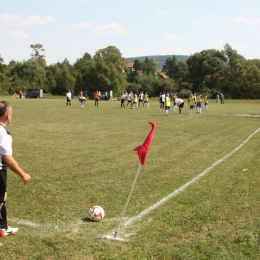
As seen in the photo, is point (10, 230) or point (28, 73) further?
point (28, 73)

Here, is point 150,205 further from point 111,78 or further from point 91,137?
point 111,78

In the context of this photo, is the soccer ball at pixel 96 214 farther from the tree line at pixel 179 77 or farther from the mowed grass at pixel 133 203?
the tree line at pixel 179 77

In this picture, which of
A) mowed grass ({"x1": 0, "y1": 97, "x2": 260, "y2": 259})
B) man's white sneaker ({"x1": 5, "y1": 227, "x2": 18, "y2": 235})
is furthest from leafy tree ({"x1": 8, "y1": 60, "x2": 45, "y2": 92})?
man's white sneaker ({"x1": 5, "y1": 227, "x2": 18, "y2": 235})

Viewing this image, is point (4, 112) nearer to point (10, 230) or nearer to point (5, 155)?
point (5, 155)

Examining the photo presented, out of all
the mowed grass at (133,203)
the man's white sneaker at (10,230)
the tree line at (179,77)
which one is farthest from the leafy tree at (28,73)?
the man's white sneaker at (10,230)

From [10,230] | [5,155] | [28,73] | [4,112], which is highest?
[28,73]

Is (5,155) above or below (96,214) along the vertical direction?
above

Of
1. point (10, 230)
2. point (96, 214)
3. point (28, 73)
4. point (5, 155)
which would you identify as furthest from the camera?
point (28, 73)

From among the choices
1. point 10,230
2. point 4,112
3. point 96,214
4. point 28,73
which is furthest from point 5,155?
point 28,73

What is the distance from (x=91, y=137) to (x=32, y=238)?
10629 millimetres

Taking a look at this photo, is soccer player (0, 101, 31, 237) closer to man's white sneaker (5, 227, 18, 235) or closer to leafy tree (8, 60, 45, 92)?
man's white sneaker (5, 227, 18, 235)

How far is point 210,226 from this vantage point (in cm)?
557

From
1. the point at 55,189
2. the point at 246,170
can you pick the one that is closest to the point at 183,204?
the point at 55,189

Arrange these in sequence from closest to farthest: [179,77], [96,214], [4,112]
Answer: [4,112] → [96,214] → [179,77]
